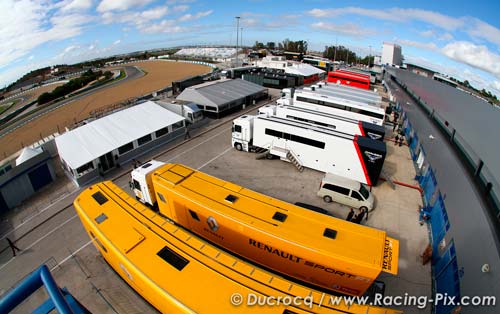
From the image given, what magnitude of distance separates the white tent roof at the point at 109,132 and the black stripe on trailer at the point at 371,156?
58.3ft

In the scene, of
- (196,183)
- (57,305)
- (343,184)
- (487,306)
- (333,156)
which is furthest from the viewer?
(333,156)

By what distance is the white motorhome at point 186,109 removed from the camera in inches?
1141

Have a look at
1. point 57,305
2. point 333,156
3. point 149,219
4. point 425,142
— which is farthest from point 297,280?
point 425,142

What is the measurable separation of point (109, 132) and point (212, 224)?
15.3 m

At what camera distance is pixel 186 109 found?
29.3 m

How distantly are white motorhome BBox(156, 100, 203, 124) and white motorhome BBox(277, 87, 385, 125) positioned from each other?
11495mm

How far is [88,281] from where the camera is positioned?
11172 mm

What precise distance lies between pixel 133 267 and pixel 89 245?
694 cm

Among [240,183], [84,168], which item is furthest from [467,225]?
[84,168]

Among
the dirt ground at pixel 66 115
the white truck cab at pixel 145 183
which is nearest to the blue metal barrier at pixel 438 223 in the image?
the white truck cab at pixel 145 183

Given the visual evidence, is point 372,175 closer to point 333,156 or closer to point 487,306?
point 333,156

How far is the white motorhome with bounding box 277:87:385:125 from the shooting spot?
2738 centimetres

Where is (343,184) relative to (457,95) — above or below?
below

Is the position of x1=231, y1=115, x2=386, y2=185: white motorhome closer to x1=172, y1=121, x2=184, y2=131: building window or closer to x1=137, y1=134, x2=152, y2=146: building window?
x1=172, y1=121, x2=184, y2=131: building window
